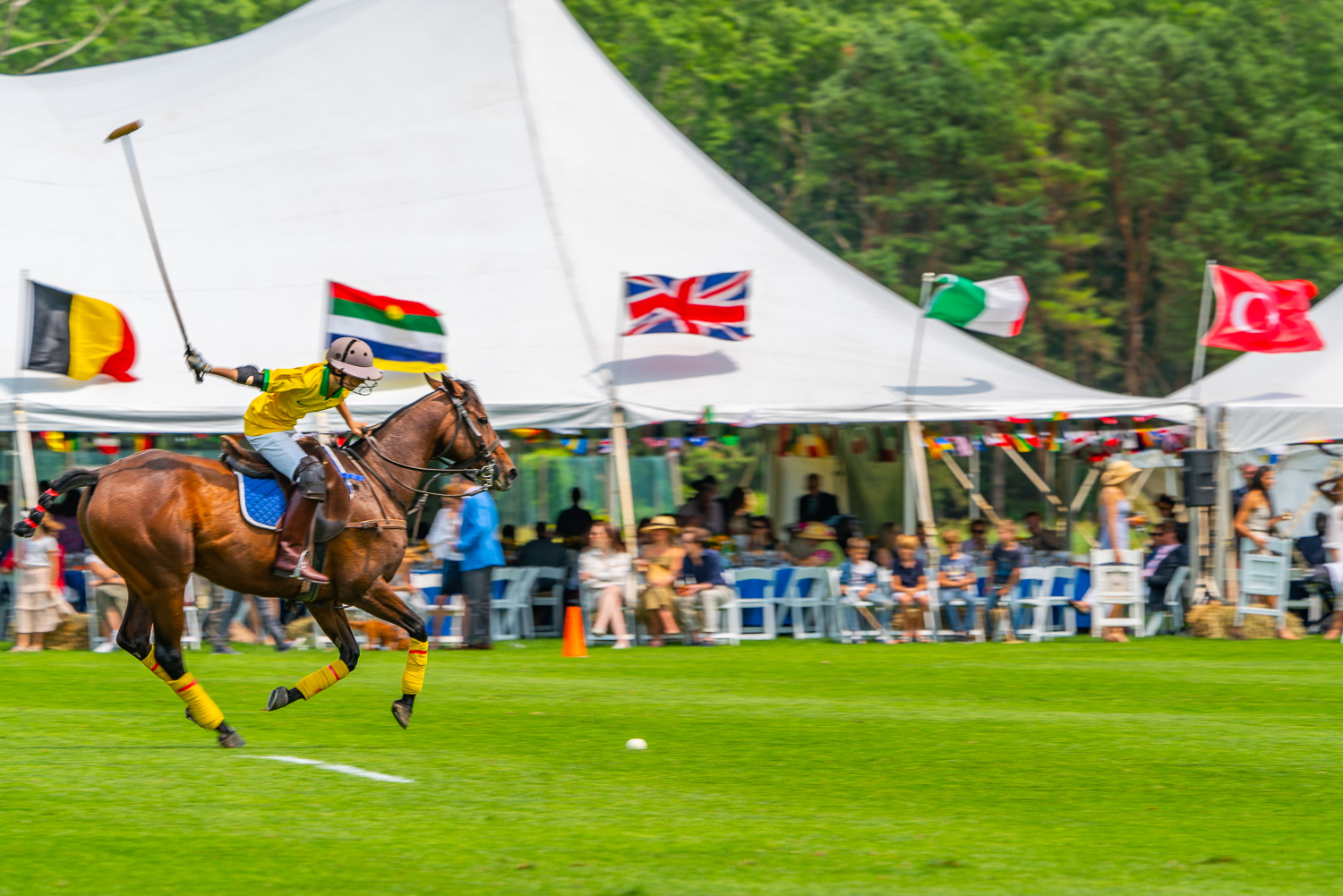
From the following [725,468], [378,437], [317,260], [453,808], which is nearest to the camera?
[453,808]

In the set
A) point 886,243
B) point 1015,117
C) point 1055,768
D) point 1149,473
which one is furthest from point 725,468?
point 1055,768

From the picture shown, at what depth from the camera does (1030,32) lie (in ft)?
168

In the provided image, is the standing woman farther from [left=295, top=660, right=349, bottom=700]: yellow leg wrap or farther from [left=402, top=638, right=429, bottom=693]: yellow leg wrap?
[left=295, top=660, right=349, bottom=700]: yellow leg wrap

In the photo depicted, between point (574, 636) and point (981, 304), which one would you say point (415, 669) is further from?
point (981, 304)

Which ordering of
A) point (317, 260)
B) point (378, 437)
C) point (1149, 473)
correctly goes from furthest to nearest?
point (1149, 473) < point (317, 260) < point (378, 437)

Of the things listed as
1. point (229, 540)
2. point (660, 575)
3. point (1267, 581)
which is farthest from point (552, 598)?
point (229, 540)

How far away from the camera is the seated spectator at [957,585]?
1872cm

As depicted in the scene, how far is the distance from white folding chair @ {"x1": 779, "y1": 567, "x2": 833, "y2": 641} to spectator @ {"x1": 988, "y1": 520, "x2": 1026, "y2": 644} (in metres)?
1.95

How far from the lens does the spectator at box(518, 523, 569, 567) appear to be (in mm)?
19219

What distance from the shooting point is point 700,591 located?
59.8ft

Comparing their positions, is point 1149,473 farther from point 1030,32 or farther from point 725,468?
point 1030,32

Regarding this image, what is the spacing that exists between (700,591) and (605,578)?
1.15 meters

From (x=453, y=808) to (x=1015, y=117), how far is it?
4087cm

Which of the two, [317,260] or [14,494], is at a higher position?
[317,260]
